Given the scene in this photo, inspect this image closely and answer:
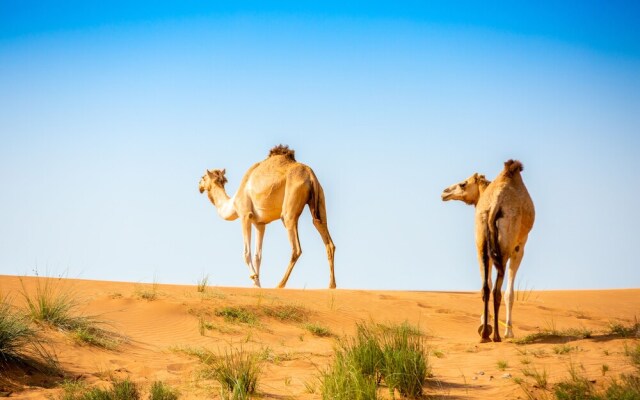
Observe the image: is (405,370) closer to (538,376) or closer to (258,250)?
(538,376)

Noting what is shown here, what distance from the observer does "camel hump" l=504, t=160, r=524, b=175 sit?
11688 mm

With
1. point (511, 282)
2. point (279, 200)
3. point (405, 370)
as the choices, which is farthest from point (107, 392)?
point (279, 200)

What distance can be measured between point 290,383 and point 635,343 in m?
4.91

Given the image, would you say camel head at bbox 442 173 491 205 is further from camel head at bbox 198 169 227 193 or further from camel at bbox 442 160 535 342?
camel head at bbox 198 169 227 193

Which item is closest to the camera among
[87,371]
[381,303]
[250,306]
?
[87,371]

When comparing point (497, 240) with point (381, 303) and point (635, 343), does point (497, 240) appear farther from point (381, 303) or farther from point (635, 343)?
point (381, 303)

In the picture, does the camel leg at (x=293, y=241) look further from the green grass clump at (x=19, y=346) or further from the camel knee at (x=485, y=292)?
the green grass clump at (x=19, y=346)

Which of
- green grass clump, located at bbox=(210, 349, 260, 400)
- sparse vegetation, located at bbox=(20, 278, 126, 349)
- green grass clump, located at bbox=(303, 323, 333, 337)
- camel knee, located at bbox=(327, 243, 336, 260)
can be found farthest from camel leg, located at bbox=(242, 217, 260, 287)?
green grass clump, located at bbox=(210, 349, 260, 400)

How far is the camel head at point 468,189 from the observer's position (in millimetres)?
13496

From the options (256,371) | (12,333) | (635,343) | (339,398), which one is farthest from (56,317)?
(635,343)

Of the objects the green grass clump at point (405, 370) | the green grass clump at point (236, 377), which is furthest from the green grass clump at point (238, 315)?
the green grass clump at point (405, 370)

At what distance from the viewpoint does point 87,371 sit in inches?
346

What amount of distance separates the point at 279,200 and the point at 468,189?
685 cm

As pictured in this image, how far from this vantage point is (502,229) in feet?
36.3
